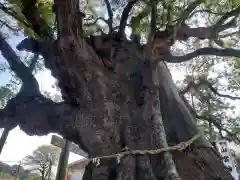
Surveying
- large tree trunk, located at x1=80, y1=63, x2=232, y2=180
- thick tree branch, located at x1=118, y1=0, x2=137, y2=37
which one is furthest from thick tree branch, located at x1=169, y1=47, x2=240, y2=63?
thick tree branch, located at x1=118, y1=0, x2=137, y2=37

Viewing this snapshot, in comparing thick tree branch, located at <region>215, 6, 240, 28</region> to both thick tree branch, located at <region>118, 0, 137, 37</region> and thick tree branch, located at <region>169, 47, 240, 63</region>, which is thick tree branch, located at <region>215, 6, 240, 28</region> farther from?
thick tree branch, located at <region>118, 0, 137, 37</region>

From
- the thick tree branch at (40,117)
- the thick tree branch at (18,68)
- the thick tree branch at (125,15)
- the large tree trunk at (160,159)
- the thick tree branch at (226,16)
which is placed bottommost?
the large tree trunk at (160,159)

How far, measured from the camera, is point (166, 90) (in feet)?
12.1

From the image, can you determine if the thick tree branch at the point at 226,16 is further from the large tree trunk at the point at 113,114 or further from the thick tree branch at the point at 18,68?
the thick tree branch at the point at 18,68

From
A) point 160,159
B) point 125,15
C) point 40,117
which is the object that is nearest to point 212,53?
point 125,15

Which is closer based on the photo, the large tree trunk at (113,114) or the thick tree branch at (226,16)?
the large tree trunk at (113,114)

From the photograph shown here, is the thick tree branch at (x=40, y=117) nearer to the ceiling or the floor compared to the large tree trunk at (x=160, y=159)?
nearer to the ceiling

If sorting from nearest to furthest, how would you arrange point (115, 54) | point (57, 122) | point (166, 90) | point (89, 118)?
point (89, 118) < point (57, 122) < point (166, 90) < point (115, 54)

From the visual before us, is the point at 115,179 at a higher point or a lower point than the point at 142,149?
lower

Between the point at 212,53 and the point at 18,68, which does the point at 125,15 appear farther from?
the point at 18,68

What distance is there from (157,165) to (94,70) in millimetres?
1579

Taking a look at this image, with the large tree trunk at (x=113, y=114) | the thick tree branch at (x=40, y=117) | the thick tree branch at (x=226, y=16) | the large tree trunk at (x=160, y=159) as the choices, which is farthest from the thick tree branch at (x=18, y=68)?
the thick tree branch at (x=226, y=16)

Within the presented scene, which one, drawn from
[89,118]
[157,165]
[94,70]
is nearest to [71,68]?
[94,70]

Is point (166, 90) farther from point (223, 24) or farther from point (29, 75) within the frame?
point (29, 75)
